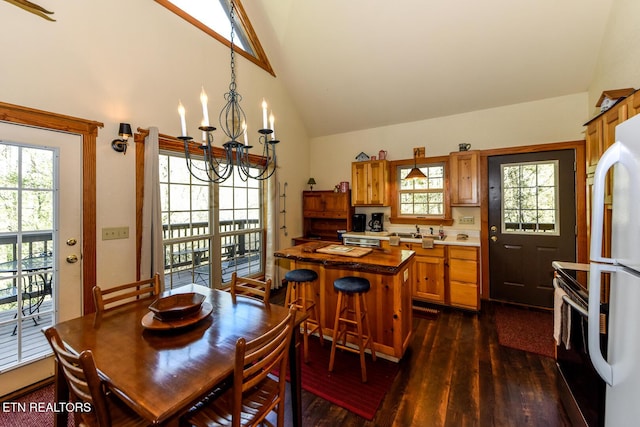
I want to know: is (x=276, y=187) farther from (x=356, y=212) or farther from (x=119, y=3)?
(x=119, y=3)

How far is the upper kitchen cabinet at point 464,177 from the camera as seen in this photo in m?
3.66

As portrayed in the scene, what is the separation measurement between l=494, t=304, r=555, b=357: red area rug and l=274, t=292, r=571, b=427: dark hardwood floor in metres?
0.13

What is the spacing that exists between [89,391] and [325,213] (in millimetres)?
3969

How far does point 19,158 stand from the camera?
2.03 meters

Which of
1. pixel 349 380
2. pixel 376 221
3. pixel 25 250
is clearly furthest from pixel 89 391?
pixel 376 221

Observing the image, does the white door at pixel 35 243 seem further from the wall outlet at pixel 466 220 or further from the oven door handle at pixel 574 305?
the wall outlet at pixel 466 220

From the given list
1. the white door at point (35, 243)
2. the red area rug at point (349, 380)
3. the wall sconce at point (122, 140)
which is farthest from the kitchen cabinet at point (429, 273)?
the white door at point (35, 243)

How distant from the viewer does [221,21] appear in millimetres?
3414

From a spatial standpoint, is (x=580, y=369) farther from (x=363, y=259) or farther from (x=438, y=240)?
(x=438, y=240)

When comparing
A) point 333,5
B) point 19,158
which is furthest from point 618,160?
point 19,158

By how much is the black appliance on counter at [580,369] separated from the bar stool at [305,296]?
6.00 feet

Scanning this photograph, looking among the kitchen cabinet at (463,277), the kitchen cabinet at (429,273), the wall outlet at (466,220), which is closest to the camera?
the kitchen cabinet at (463,277)

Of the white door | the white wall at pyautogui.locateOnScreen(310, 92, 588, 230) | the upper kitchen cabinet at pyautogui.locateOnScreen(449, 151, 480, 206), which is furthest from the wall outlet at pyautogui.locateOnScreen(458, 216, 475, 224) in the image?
the white door

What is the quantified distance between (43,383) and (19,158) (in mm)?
1799
